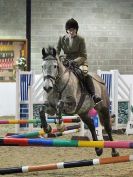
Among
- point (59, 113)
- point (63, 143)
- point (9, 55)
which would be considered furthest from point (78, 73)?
point (9, 55)

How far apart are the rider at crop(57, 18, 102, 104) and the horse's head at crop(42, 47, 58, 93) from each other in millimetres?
825

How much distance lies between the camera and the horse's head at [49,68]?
515 cm

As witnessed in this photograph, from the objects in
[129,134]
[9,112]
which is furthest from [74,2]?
[129,134]

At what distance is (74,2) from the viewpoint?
15719mm

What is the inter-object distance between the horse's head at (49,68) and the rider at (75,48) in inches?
32.5

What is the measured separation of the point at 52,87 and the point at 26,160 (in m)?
2.03

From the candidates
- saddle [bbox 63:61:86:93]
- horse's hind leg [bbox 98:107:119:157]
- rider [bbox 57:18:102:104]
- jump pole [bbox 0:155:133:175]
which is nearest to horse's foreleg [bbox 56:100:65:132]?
jump pole [bbox 0:155:133:175]

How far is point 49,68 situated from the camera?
17.2 ft

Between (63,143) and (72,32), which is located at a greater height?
(72,32)

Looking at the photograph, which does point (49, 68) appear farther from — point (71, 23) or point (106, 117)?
point (106, 117)

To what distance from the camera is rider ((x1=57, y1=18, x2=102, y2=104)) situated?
6.23 meters

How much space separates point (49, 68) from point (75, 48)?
43.4 inches

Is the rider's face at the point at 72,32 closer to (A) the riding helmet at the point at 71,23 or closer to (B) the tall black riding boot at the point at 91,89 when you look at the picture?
(A) the riding helmet at the point at 71,23

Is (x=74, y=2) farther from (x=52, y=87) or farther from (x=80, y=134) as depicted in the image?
(x=52, y=87)
